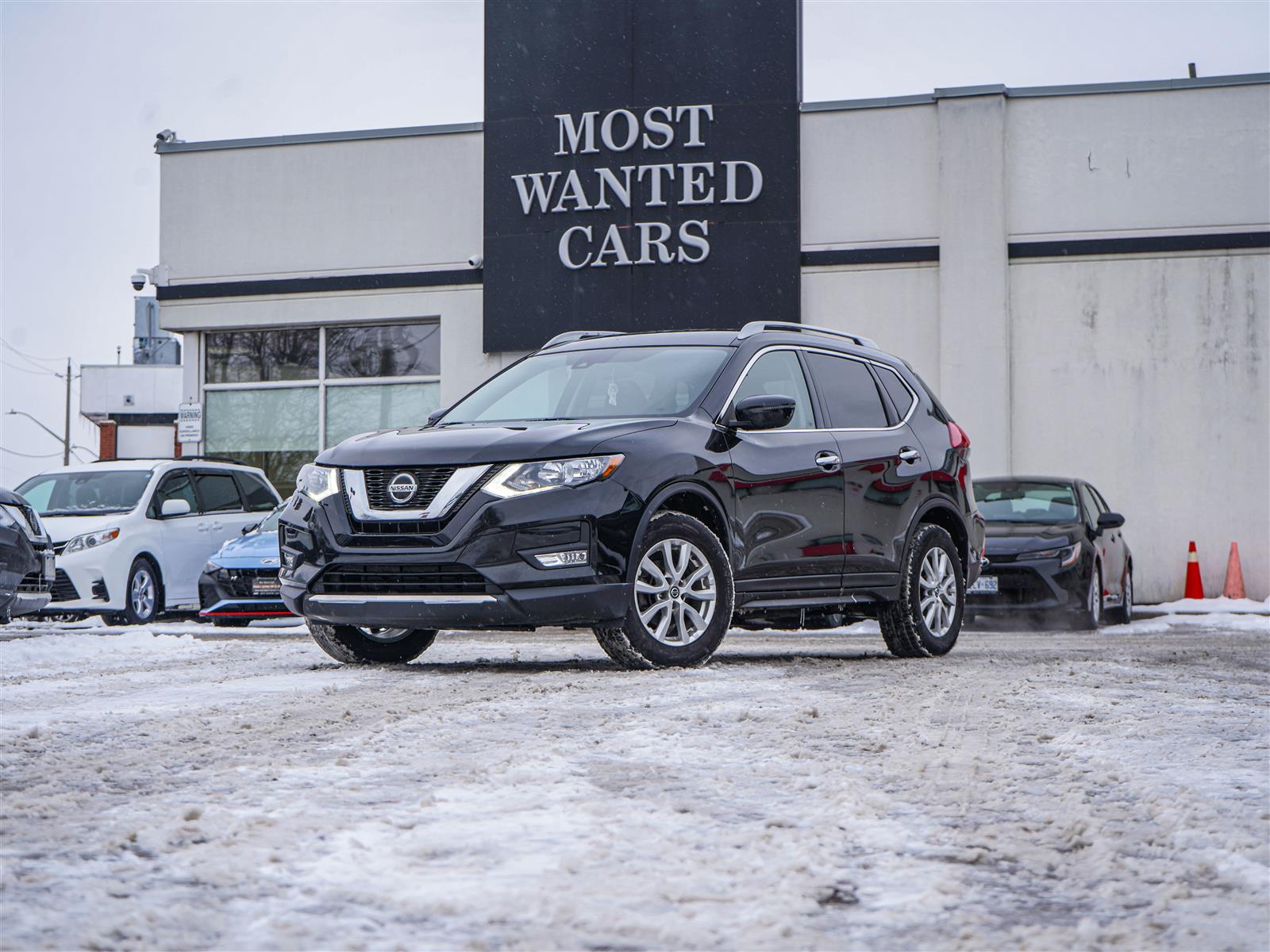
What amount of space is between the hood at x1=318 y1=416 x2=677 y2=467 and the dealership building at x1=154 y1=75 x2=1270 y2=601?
12.9 m

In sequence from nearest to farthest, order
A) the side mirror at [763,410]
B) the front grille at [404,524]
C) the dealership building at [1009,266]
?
the front grille at [404,524], the side mirror at [763,410], the dealership building at [1009,266]

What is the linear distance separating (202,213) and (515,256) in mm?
5072

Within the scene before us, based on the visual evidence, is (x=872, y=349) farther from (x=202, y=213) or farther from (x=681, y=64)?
(x=202, y=213)

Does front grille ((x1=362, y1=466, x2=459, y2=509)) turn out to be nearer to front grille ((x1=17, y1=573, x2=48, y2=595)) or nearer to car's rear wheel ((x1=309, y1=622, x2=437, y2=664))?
car's rear wheel ((x1=309, y1=622, x2=437, y2=664))

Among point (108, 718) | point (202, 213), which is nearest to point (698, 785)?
point (108, 718)

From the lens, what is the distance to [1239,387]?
63.4 feet

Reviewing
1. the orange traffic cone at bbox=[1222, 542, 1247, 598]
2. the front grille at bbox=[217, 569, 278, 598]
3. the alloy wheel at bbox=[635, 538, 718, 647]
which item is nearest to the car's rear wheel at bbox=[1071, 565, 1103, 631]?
the orange traffic cone at bbox=[1222, 542, 1247, 598]

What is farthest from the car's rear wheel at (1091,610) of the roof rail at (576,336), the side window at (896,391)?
the roof rail at (576,336)

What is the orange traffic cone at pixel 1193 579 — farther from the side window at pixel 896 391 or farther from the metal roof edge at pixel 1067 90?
the side window at pixel 896 391

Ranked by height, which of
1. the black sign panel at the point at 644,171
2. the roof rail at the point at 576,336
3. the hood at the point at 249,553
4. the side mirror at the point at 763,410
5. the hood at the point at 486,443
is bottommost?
the hood at the point at 249,553

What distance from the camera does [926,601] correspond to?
31.1 ft

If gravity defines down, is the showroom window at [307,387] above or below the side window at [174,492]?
above

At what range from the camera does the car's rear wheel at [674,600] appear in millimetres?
7383

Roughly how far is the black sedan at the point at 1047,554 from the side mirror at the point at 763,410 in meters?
5.48
